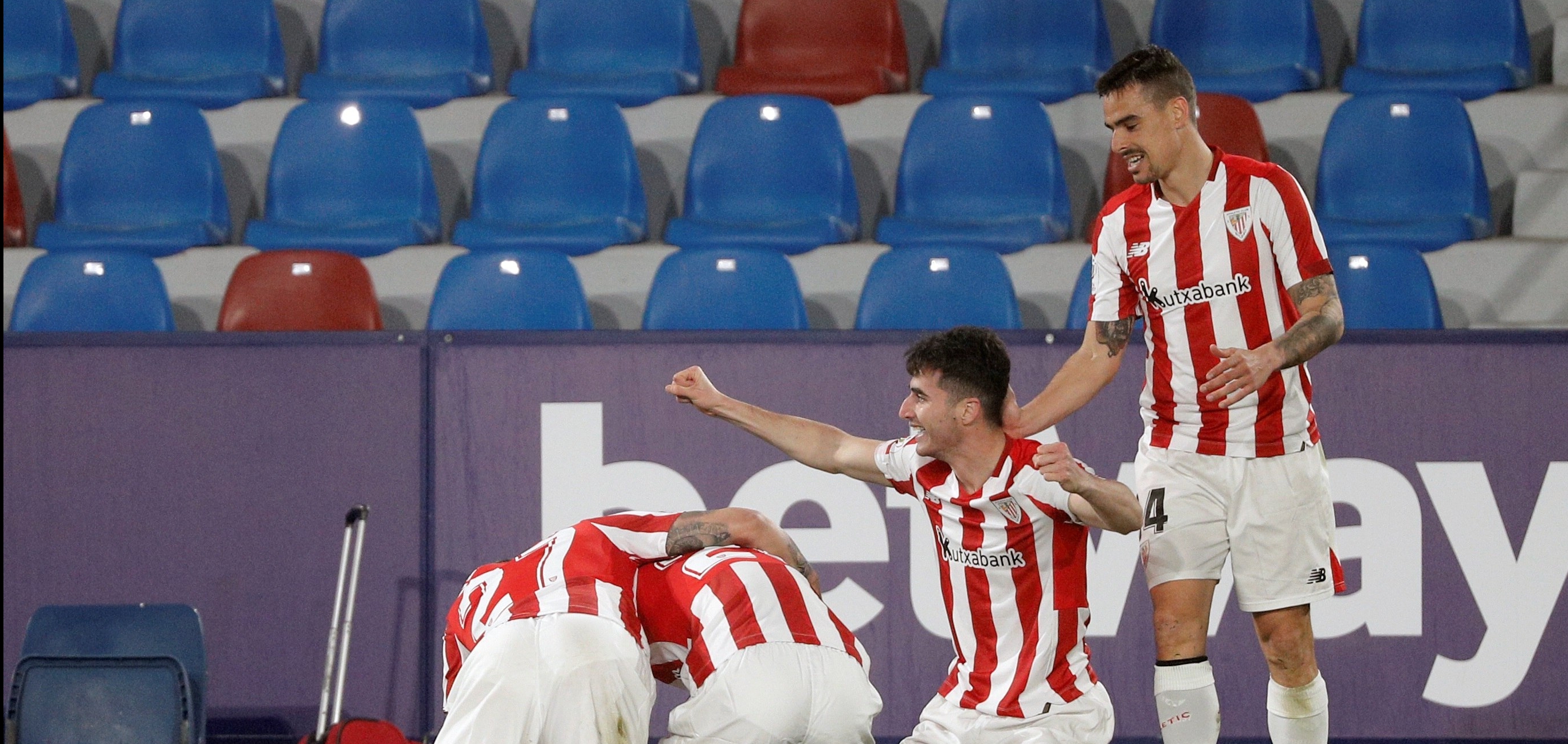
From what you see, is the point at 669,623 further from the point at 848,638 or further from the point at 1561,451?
the point at 1561,451

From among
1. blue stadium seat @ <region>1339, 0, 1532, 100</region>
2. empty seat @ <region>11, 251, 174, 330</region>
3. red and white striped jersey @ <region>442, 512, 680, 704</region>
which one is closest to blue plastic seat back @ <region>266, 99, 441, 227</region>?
empty seat @ <region>11, 251, 174, 330</region>

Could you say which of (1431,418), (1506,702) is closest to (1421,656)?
(1506,702)

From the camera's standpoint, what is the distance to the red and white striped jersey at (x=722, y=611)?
144 inches

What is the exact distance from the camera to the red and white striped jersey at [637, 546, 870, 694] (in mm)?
3656

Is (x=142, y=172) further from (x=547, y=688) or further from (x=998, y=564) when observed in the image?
(x=998, y=564)

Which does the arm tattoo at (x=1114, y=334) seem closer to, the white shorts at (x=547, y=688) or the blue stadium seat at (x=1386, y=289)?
the white shorts at (x=547, y=688)

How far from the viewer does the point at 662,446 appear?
502 cm

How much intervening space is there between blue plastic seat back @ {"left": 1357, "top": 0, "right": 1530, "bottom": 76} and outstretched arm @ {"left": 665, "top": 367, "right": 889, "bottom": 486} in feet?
15.5

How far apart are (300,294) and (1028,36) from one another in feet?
12.0

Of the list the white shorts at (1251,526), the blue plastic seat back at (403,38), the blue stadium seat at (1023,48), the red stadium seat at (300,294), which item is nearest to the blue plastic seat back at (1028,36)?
the blue stadium seat at (1023,48)

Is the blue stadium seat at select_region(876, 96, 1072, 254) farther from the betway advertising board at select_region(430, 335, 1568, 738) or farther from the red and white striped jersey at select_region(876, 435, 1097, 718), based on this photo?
the red and white striped jersey at select_region(876, 435, 1097, 718)

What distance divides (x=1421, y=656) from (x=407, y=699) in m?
3.24

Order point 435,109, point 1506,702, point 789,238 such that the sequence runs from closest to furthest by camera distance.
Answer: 1. point 1506,702
2. point 789,238
3. point 435,109

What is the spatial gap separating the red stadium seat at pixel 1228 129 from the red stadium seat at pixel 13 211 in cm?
498
